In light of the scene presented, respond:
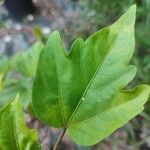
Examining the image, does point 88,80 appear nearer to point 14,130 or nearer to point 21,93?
point 14,130

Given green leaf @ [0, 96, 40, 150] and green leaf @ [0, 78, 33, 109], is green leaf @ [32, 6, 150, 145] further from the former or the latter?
green leaf @ [0, 78, 33, 109]

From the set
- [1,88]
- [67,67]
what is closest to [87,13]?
[1,88]

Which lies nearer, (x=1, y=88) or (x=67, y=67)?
(x=67, y=67)

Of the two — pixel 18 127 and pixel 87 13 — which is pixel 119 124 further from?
pixel 87 13

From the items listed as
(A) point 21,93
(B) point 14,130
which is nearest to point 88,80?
(B) point 14,130

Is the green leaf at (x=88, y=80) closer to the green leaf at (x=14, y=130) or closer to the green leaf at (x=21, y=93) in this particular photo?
the green leaf at (x=14, y=130)
